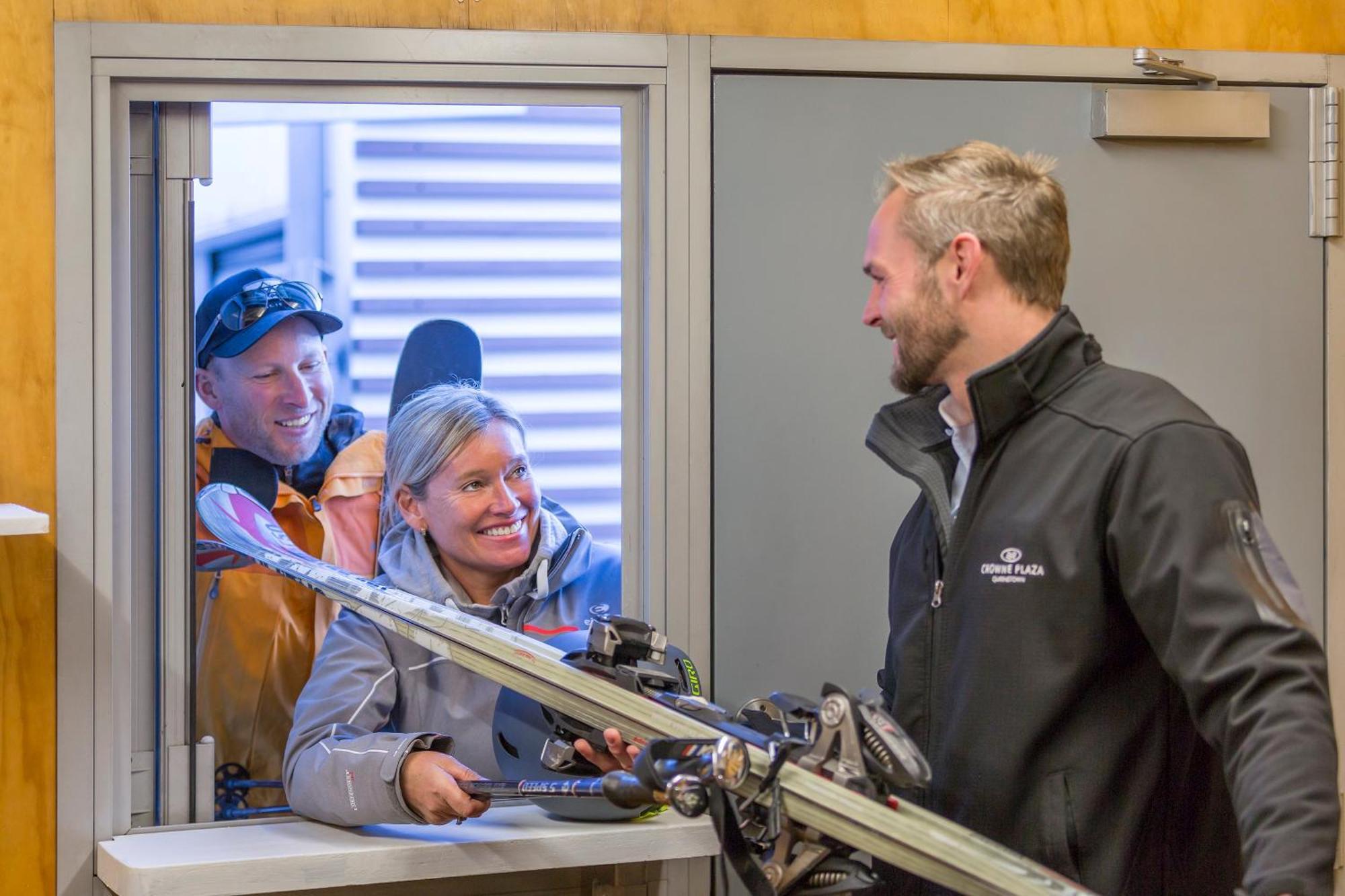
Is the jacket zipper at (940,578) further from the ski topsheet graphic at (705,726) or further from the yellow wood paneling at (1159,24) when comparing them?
the yellow wood paneling at (1159,24)

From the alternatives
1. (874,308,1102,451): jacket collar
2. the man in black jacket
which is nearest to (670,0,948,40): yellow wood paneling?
the man in black jacket

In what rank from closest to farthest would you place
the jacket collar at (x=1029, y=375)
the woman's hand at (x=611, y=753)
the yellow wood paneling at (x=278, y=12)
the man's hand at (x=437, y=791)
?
the jacket collar at (x=1029, y=375), the woman's hand at (x=611, y=753), the man's hand at (x=437, y=791), the yellow wood paneling at (x=278, y=12)

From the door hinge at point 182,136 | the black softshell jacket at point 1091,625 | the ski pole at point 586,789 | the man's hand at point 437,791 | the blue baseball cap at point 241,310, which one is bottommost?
the man's hand at point 437,791

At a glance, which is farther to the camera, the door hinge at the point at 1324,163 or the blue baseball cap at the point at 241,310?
the door hinge at the point at 1324,163

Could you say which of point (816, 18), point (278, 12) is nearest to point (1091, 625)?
point (816, 18)

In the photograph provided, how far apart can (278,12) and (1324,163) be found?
1694 millimetres

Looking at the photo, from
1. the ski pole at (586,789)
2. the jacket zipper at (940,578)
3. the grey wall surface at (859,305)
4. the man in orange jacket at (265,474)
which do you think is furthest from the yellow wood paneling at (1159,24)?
the ski pole at (586,789)

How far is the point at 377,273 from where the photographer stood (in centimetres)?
204

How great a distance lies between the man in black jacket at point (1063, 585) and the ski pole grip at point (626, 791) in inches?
15.0

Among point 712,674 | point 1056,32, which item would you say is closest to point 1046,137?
point 1056,32

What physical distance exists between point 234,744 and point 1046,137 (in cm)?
159

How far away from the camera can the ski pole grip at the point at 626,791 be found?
1.35m

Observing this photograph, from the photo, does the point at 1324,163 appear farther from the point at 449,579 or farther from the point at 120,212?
the point at 120,212

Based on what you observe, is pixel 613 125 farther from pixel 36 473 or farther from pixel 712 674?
pixel 36 473
